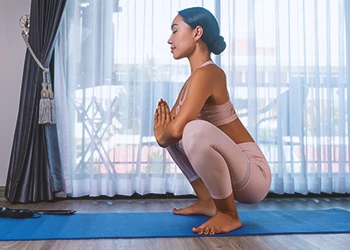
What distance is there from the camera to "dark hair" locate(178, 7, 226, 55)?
74.4 inches

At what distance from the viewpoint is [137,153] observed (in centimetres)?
279

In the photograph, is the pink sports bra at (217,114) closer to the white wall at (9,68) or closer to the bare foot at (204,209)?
the bare foot at (204,209)

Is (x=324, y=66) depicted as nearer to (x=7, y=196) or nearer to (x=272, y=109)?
(x=272, y=109)

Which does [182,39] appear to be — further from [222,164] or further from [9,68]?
[9,68]

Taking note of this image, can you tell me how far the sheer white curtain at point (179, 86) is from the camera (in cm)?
279

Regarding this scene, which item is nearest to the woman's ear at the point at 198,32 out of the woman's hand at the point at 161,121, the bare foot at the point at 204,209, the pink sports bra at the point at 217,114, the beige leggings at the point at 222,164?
the pink sports bra at the point at 217,114

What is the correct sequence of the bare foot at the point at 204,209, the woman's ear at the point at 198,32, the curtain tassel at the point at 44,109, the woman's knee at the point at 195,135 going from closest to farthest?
the woman's knee at the point at 195,135 < the woman's ear at the point at 198,32 < the bare foot at the point at 204,209 < the curtain tassel at the point at 44,109

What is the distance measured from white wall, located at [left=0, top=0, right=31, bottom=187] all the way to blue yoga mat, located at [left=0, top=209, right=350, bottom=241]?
0.96 metres

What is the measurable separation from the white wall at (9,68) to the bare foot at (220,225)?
1698 mm

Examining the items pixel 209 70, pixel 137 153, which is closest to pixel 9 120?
pixel 137 153

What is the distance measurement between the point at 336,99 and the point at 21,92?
2247mm

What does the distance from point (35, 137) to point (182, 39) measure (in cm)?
131

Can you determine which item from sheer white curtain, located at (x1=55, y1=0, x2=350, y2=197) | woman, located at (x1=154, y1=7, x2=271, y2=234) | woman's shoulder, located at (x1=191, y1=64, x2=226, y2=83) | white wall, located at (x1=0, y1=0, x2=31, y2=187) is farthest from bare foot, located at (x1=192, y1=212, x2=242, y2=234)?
white wall, located at (x1=0, y1=0, x2=31, y2=187)

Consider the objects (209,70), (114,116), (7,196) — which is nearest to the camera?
(209,70)
